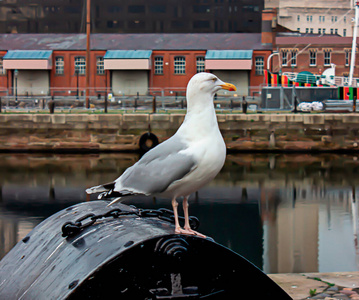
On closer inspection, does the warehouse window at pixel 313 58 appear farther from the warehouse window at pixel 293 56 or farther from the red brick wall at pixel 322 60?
A: the warehouse window at pixel 293 56

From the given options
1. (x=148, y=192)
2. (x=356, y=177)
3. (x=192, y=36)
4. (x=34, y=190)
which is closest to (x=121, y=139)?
(x=34, y=190)

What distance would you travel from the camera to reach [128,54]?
50562 millimetres

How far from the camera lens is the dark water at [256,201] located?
12.4 meters

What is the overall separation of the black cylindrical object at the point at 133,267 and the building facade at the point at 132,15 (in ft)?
213

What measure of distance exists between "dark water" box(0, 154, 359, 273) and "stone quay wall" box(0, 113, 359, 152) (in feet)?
2.69

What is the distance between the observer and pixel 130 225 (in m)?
3.44

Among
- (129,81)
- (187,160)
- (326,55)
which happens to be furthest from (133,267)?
(326,55)

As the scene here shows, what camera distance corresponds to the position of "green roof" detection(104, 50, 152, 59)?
1978 inches

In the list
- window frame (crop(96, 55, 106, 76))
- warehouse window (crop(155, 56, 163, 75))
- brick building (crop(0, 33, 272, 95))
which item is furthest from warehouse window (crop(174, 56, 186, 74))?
window frame (crop(96, 55, 106, 76))

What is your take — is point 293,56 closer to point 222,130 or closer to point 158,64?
point 158,64

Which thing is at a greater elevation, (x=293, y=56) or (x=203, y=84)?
(x=293, y=56)

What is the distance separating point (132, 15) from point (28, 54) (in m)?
18.6

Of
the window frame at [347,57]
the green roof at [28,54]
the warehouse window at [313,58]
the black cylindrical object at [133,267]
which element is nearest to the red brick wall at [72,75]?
the green roof at [28,54]

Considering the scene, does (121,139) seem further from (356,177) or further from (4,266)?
(4,266)
